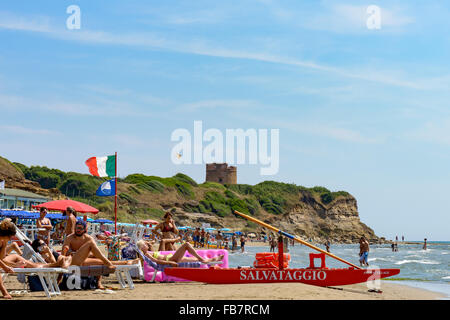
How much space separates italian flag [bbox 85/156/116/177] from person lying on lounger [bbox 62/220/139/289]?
401 inches

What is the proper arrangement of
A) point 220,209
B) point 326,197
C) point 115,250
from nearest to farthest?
1. point 115,250
2. point 220,209
3. point 326,197

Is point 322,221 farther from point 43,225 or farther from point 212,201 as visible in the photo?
point 43,225

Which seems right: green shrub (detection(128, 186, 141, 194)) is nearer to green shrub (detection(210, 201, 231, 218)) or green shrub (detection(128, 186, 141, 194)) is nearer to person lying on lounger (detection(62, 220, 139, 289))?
Result: green shrub (detection(210, 201, 231, 218))

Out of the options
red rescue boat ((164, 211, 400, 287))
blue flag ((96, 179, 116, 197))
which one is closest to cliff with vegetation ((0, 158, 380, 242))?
blue flag ((96, 179, 116, 197))

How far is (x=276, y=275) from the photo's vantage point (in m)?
10.2

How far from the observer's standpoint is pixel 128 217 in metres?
80.4

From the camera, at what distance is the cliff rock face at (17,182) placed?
65.2 m

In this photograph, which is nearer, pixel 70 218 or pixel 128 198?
pixel 70 218

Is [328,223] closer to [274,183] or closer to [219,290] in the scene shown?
[274,183]

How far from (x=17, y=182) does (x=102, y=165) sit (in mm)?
53803

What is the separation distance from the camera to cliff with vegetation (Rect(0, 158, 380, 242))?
8562cm

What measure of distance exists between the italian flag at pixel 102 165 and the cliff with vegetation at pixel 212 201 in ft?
161

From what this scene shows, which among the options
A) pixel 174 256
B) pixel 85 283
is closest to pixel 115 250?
pixel 174 256
